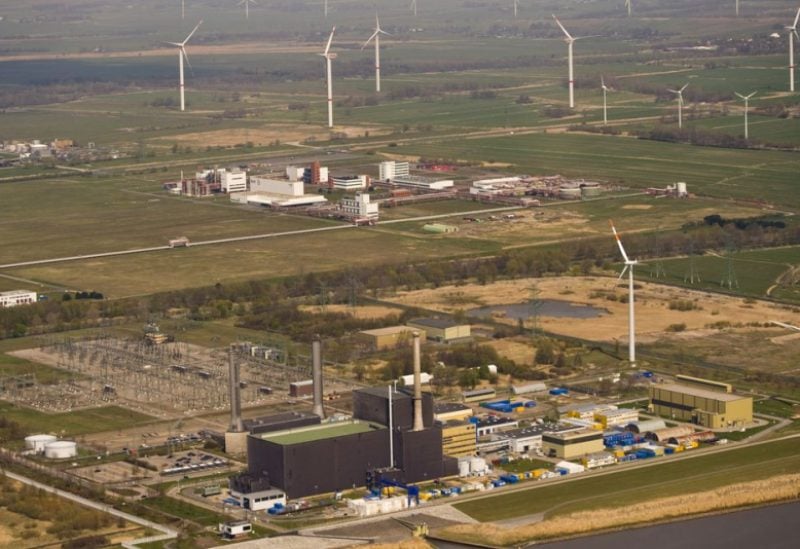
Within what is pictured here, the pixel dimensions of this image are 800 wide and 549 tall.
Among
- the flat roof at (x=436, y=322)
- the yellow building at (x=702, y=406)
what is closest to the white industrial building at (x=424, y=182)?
the flat roof at (x=436, y=322)

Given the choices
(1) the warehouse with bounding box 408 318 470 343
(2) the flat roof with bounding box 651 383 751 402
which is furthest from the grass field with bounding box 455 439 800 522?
(1) the warehouse with bounding box 408 318 470 343

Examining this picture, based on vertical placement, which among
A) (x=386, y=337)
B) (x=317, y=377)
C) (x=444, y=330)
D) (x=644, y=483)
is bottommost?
(x=644, y=483)

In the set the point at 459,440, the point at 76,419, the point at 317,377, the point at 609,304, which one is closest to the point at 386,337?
the point at 609,304

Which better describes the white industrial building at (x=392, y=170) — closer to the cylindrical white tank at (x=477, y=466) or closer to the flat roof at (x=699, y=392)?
the flat roof at (x=699, y=392)

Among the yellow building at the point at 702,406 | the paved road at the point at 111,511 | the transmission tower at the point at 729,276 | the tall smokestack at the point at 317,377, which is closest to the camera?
the paved road at the point at 111,511

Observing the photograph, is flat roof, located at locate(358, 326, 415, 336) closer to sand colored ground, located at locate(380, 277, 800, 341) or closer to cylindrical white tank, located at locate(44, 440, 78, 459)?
sand colored ground, located at locate(380, 277, 800, 341)

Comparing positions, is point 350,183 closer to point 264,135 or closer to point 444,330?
point 264,135

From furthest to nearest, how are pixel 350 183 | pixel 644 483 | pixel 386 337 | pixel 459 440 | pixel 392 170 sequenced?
pixel 392 170 → pixel 350 183 → pixel 386 337 → pixel 459 440 → pixel 644 483
